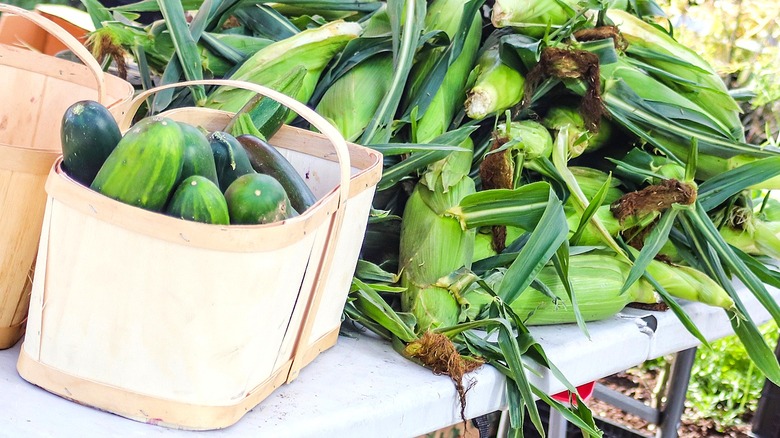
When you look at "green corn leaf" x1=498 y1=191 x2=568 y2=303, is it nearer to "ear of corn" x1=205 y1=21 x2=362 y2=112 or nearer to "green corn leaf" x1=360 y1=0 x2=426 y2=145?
"green corn leaf" x1=360 y1=0 x2=426 y2=145

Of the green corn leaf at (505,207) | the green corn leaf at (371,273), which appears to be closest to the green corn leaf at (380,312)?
the green corn leaf at (371,273)

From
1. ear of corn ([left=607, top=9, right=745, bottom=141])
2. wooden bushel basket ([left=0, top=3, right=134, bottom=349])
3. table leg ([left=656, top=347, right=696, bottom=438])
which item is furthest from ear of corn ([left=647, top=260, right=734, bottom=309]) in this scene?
wooden bushel basket ([left=0, top=3, right=134, bottom=349])

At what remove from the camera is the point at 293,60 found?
96 cm

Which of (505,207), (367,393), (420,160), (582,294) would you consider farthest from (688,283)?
(367,393)

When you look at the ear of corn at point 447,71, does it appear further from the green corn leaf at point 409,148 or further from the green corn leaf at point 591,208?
the green corn leaf at point 591,208

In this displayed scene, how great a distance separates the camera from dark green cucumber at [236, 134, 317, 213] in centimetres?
68

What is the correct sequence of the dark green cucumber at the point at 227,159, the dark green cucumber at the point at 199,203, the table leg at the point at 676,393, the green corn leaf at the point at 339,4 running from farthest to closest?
the table leg at the point at 676,393 < the green corn leaf at the point at 339,4 < the dark green cucumber at the point at 227,159 < the dark green cucumber at the point at 199,203

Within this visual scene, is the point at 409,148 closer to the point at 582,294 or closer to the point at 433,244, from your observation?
the point at 433,244

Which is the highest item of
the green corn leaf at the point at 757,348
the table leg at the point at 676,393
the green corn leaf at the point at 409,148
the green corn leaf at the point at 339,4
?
the green corn leaf at the point at 339,4

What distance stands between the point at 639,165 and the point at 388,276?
406 mm

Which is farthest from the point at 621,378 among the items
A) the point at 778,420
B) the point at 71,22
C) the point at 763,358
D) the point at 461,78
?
the point at 71,22

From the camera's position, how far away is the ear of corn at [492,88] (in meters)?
0.97

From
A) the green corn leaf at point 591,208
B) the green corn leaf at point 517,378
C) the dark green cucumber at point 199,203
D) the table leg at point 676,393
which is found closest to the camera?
the dark green cucumber at point 199,203

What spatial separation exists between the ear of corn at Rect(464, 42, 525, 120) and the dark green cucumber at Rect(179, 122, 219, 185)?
447 mm
